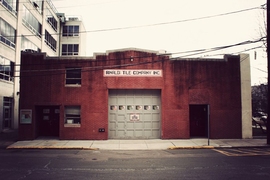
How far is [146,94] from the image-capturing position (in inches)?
694

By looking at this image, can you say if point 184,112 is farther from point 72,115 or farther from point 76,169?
point 76,169

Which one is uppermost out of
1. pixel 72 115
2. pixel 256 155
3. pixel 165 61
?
pixel 165 61

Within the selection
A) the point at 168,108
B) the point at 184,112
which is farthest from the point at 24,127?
the point at 184,112

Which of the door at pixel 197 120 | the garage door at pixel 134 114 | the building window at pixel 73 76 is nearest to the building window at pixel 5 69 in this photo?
the building window at pixel 73 76

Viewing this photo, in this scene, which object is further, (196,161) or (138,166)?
(196,161)

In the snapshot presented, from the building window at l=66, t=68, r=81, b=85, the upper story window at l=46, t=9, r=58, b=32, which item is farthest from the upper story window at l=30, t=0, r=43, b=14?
the building window at l=66, t=68, r=81, b=85

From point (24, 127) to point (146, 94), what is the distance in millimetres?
8873

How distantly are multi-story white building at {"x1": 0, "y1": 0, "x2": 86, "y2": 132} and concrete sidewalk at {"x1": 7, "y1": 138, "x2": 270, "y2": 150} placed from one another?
510cm

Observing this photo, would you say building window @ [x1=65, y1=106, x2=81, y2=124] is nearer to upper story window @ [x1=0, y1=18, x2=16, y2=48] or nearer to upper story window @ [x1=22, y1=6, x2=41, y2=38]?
upper story window @ [x1=0, y1=18, x2=16, y2=48]

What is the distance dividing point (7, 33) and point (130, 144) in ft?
62.1

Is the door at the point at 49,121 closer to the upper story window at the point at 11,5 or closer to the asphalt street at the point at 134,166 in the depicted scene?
the asphalt street at the point at 134,166

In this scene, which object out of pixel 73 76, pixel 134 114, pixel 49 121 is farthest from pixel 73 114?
pixel 134 114

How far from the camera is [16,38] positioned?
27.0m

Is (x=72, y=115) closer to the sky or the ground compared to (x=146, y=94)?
closer to the ground
